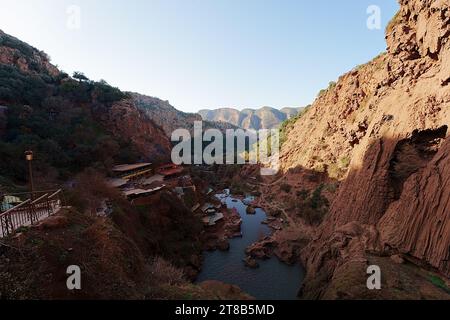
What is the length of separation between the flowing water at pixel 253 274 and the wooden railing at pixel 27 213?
445 inches

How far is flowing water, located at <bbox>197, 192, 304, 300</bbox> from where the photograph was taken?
17.2 metres

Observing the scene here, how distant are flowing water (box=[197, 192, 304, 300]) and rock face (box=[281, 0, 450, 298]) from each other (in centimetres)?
159

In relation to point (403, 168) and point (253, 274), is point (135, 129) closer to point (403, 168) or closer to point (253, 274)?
point (253, 274)

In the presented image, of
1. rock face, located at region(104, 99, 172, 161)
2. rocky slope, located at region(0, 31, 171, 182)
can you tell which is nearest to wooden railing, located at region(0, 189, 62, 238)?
rocky slope, located at region(0, 31, 171, 182)

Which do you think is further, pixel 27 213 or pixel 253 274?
pixel 253 274

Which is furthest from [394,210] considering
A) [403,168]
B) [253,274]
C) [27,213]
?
[27,213]

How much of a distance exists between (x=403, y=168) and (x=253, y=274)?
1167 cm

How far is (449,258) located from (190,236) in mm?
16840

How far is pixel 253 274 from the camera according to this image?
1933 cm
